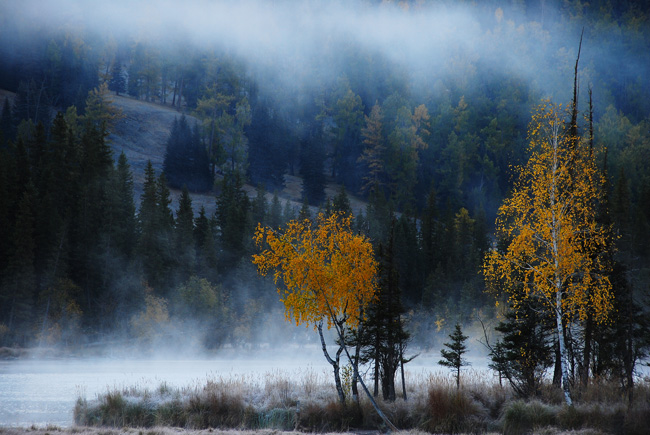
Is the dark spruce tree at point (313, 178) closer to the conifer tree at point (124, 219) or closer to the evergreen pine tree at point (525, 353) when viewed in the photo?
the conifer tree at point (124, 219)

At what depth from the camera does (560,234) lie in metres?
18.6

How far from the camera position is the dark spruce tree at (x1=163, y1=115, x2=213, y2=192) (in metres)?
106

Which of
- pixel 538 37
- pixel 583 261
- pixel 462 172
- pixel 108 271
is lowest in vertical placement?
pixel 583 261

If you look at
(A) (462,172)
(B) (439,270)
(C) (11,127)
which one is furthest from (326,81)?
(B) (439,270)

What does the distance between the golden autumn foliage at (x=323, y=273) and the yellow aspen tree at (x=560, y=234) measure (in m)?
4.72

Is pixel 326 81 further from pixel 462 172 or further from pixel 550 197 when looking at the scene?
pixel 550 197

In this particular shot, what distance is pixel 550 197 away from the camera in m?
19.0

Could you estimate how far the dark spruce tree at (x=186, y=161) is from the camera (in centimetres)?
10562

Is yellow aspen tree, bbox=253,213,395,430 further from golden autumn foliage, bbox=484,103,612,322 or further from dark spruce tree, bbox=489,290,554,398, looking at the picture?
dark spruce tree, bbox=489,290,554,398

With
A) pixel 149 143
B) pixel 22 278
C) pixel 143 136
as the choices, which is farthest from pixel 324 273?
pixel 143 136

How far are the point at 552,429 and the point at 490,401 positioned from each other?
149 inches

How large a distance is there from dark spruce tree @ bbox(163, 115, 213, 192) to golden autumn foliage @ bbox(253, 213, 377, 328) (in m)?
87.7

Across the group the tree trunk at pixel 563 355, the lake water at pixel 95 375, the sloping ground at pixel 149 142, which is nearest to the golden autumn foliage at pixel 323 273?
the lake water at pixel 95 375

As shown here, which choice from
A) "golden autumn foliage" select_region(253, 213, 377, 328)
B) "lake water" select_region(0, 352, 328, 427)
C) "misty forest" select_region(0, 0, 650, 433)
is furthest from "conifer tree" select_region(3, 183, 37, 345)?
"golden autumn foliage" select_region(253, 213, 377, 328)
